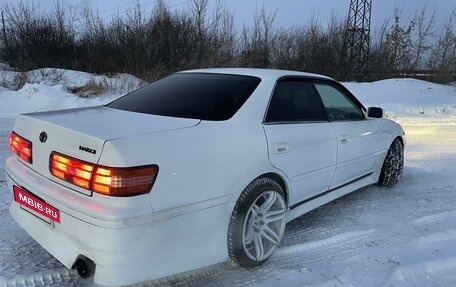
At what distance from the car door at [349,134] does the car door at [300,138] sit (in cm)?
15

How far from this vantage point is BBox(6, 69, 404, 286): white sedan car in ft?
7.23

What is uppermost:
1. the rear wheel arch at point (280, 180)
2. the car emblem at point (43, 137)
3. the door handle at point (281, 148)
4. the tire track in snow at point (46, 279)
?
the car emblem at point (43, 137)

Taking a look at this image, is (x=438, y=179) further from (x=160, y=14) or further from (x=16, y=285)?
(x=160, y=14)

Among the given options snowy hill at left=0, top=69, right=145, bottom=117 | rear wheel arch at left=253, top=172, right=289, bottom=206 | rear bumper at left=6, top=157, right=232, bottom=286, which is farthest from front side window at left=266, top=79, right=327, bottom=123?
snowy hill at left=0, top=69, right=145, bottom=117

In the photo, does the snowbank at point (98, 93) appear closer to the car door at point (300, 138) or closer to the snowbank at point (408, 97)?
the snowbank at point (408, 97)

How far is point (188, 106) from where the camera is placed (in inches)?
118

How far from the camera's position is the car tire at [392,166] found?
488 centimetres

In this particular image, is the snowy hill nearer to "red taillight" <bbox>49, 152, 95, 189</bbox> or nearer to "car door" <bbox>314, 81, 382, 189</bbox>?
"car door" <bbox>314, 81, 382, 189</bbox>

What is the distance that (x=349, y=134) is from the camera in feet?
13.0

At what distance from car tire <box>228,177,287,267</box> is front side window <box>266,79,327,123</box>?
0.55 metres

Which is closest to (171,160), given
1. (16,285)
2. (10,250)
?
(16,285)

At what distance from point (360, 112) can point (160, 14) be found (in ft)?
54.1

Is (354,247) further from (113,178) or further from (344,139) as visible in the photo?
(113,178)

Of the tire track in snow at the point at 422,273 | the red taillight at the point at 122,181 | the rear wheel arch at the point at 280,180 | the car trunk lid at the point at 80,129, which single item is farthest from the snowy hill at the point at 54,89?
the tire track in snow at the point at 422,273
